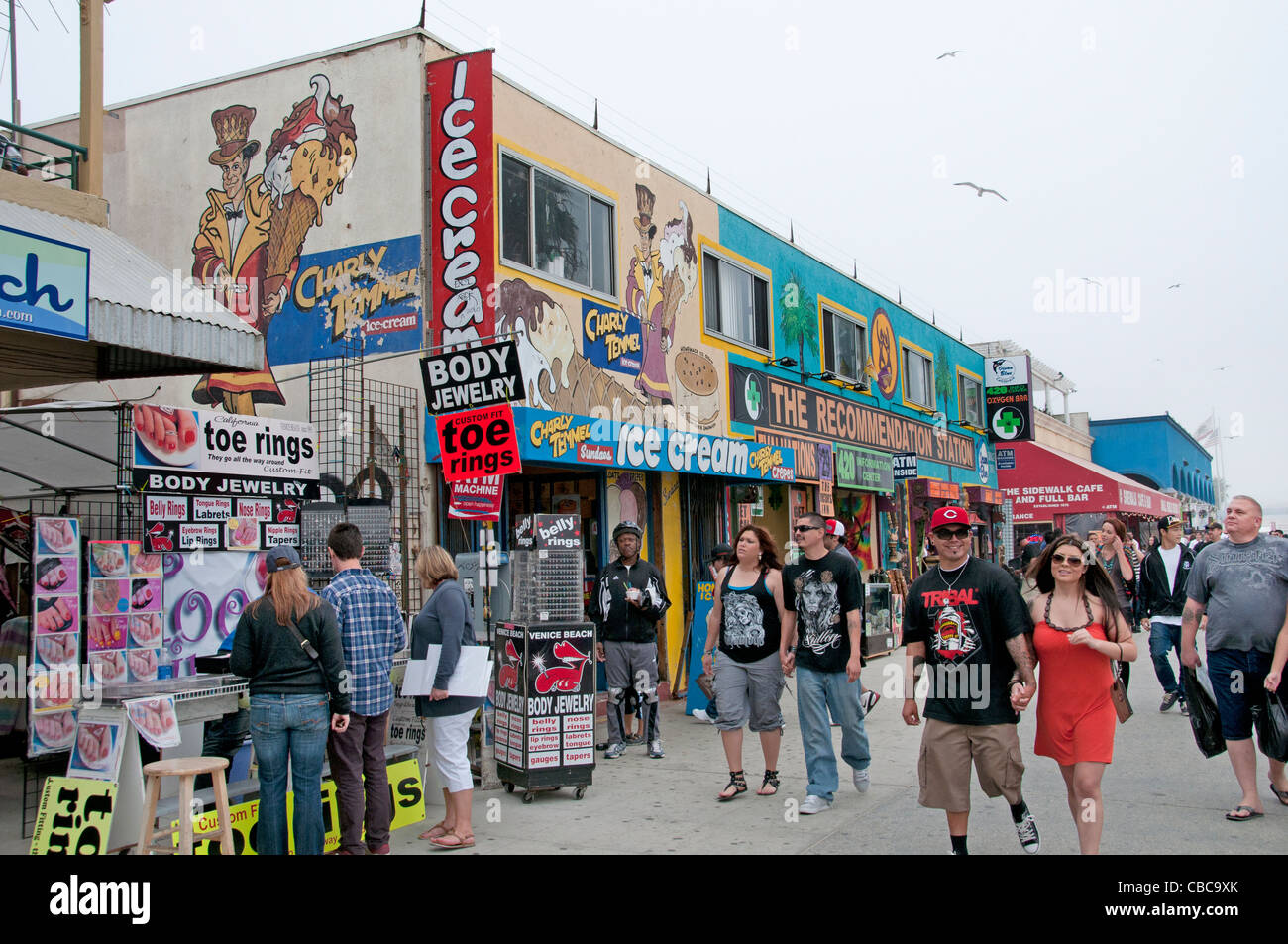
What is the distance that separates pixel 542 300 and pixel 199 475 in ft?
13.6

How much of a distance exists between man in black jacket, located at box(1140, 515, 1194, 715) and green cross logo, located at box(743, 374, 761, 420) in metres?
6.62

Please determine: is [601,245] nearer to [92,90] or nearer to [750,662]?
[92,90]

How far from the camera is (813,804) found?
268 inches

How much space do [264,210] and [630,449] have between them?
5.09 meters

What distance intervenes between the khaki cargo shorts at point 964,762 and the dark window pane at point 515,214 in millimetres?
7177

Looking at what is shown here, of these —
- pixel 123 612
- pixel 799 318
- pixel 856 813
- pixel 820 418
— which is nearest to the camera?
pixel 856 813

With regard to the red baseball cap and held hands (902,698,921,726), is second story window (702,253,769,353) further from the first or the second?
held hands (902,698,921,726)

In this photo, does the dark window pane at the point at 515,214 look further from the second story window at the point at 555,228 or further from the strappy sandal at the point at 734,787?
the strappy sandal at the point at 734,787

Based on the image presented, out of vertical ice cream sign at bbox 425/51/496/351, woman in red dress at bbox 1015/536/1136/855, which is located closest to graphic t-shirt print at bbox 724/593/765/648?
woman in red dress at bbox 1015/536/1136/855

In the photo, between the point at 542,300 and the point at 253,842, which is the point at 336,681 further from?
the point at 542,300

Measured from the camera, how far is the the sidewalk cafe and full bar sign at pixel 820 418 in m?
15.6

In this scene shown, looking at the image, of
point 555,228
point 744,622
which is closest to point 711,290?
point 555,228

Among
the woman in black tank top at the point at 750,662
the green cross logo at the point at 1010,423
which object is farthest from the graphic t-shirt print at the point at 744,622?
the green cross logo at the point at 1010,423
